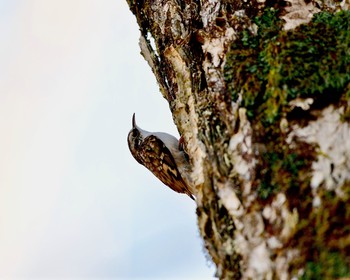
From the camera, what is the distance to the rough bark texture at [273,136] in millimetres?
974

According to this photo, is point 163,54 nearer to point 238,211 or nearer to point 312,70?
point 312,70

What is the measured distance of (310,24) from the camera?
136cm

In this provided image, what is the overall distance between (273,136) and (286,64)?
188 mm

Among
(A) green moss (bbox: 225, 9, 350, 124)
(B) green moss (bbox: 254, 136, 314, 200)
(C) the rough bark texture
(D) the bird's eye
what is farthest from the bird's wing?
(B) green moss (bbox: 254, 136, 314, 200)

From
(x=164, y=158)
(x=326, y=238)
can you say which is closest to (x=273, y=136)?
(x=326, y=238)

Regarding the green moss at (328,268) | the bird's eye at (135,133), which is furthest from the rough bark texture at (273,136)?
the bird's eye at (135,133)

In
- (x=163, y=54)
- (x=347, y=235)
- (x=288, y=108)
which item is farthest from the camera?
(x=163, y=54)

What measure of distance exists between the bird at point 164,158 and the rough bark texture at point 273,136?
1.62 metres

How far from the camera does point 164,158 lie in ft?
11.0

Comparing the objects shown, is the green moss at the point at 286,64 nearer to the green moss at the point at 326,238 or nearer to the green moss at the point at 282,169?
the green moss at the point at 282,169

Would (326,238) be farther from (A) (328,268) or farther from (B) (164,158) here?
(B) (164,158)

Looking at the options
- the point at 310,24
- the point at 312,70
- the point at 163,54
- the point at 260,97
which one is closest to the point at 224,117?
the point at 260,97

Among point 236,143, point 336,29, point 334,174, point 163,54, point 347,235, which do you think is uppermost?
point 163,54

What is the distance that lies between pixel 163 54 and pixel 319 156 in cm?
87
